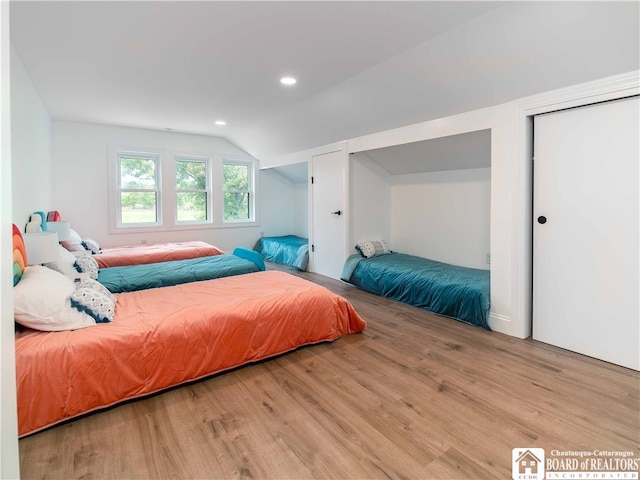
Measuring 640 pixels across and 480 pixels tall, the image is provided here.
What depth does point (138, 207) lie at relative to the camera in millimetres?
5738

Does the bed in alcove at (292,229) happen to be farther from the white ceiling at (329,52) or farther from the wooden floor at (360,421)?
the wooden floor at (360,421)

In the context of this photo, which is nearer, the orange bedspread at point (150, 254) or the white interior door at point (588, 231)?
the white interior door at point (588, 231)

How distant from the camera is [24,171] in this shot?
9.80 ft

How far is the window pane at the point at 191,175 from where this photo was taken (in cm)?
605

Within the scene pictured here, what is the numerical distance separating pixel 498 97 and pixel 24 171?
413cm

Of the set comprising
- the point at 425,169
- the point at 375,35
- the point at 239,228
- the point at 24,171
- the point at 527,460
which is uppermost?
the point at 375,35

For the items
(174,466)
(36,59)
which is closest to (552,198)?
(174,466)

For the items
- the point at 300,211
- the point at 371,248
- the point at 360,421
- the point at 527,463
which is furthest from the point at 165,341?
the point at 300,211

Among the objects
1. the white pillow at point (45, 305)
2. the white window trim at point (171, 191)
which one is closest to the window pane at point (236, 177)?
the white window trim at point (171, 191)

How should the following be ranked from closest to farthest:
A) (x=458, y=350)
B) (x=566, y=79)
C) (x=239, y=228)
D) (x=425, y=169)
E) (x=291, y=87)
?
(x=566, y=79) < (x=458, y=350) < (x=291, y=87) < (x=425, y=169) < (x=239, y=228)

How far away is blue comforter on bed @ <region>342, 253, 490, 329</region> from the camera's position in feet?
10.7

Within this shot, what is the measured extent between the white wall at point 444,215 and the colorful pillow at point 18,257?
4.27 metres

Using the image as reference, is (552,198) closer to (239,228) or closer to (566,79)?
(566,79)

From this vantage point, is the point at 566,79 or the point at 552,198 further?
the point at 552,198
